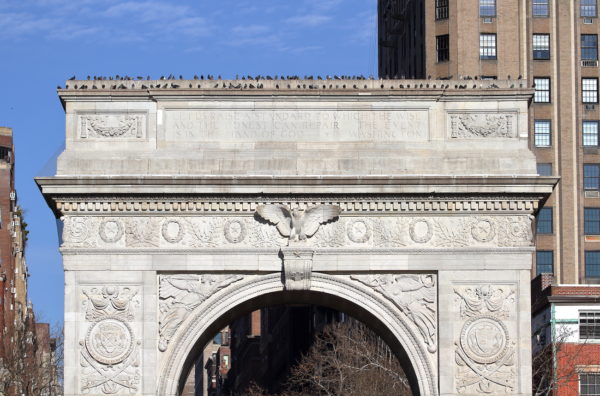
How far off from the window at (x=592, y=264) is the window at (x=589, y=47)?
9.32 m

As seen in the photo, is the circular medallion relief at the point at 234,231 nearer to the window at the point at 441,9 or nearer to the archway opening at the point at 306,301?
the archway opening at the point at 306,301

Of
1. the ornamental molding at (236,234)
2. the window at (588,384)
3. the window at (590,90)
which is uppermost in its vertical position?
the window at (590,90)

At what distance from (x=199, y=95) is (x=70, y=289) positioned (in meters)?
5.36

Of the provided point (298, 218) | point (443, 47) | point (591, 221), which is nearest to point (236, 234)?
point (298, 218)

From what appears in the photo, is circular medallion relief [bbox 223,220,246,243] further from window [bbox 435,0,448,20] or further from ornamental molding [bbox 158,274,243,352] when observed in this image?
window [bbox 435,0,448,20]

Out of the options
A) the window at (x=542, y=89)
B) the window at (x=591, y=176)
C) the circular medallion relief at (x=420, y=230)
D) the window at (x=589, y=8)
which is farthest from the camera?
the window at (x=589, y=8)

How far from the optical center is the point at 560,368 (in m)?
60.4

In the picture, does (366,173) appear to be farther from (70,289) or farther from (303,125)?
(70,289)

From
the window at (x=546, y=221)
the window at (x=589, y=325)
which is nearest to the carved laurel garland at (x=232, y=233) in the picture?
the window at (x=589, y=325)

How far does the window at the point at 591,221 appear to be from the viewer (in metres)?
82.4

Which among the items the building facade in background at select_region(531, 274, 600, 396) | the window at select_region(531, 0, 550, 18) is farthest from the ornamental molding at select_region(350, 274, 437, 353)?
the window at select_region(531, 0, 550, 18)

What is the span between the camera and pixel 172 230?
4091cm

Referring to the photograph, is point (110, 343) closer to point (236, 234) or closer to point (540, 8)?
point (236, 234)

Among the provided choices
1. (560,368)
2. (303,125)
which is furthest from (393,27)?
(303,125)
